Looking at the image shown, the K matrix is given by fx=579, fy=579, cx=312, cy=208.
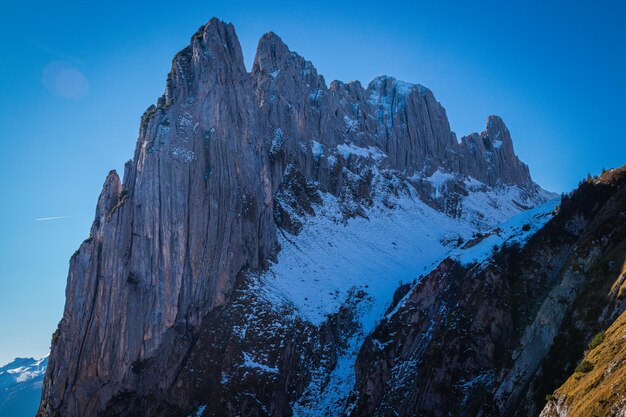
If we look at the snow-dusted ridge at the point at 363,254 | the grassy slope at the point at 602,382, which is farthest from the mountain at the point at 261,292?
the grassy slope at the point at 602,382

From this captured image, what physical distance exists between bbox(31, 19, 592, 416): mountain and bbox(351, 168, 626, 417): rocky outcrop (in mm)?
189

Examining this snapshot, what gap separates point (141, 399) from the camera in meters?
63.1

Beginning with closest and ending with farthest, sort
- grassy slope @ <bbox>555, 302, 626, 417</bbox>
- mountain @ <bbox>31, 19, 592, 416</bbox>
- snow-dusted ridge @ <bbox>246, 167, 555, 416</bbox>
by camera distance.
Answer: grassy slope @ <bbox>555, 302, 626, 417</bbox> → mountain @ <bbox>31, 19, 592, 416</bbox> → snow-dusted ridge @ <bbox>246, 167, 555, 416</bbox>

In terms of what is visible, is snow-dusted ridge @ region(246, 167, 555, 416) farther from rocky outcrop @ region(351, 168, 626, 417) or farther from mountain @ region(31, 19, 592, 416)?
rocky outcrop @ region(351, 168, 626, 417)

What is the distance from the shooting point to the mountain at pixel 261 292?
5503 centimetres

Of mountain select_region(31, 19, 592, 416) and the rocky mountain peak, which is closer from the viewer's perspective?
mountain select_region(31, 19, 592, 416)

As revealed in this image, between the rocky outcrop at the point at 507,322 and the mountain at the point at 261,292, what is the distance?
189 mm

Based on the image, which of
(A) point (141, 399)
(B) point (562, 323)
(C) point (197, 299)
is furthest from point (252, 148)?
(B) point (562, 323)

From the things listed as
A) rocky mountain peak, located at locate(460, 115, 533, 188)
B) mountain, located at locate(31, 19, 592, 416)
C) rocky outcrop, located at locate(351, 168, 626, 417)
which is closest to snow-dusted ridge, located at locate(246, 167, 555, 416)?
mountain, located at locate(31, 19, 592, 416)

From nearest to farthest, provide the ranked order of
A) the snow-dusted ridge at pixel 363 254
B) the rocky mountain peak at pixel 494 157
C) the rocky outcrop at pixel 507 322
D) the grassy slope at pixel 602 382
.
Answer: the grassy slope at pixel 602 382, the rocky outcrop at pixel 507 322, the snow-dusted ridge at pixel 363 254, the rocky mountain peak at pixel 494 157

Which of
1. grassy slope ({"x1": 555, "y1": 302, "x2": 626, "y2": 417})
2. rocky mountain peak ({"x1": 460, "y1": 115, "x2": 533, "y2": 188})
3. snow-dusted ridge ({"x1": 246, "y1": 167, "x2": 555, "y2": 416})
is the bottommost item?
grassy slope ({"x1": 555, "y1": 302, "x2": 626, "y2": 417})

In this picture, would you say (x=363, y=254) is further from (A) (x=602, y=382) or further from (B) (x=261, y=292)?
(A) (x=602, y=382)

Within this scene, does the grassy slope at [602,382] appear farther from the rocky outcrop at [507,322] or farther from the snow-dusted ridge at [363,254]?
the snow-dusted ridge at [363,254]

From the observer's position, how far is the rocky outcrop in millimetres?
39812
